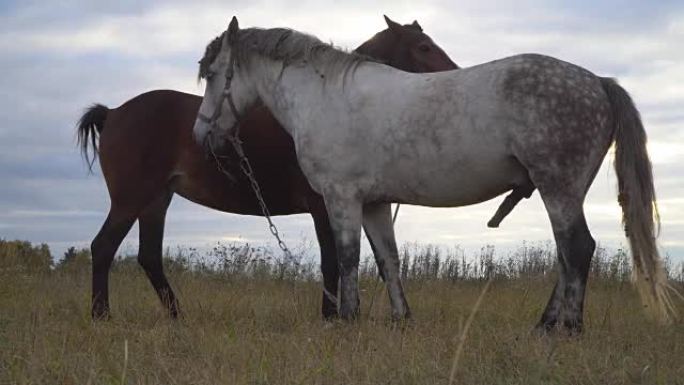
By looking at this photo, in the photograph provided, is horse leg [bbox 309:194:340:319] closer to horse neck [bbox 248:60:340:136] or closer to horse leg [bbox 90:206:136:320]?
horse neck [bbox 248:60:340:136]

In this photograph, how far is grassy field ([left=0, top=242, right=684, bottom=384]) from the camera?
3756mm

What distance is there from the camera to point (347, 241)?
18.9 feet

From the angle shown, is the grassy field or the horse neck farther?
the horse neck

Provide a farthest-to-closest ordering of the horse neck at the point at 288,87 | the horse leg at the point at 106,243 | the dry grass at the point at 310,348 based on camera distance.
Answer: the horse leg at the point at 106,243 → the horse neck at the point at 288,87 → the dry grass at the point at 310,348

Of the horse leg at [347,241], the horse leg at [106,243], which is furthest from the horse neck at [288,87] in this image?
the horse leg at [106,243]

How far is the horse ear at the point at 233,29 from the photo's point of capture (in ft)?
21.7

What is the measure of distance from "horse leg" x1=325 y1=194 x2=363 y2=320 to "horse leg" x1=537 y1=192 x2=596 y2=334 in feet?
4.55

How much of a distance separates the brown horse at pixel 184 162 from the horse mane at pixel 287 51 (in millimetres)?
753

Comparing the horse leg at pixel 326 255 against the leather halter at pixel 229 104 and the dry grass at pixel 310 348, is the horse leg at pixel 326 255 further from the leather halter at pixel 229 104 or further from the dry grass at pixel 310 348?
the leather halter at pixel 229 104

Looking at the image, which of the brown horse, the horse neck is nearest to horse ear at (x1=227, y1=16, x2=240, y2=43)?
the horse neck

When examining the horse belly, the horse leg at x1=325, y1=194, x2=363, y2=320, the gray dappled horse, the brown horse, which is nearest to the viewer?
the gray dappled horse

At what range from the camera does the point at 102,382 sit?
146 inches

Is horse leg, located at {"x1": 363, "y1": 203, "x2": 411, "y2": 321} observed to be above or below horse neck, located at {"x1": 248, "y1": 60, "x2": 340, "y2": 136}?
below

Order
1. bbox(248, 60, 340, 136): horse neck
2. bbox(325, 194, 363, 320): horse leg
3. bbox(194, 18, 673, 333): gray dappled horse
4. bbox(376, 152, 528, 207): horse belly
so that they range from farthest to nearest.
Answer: bbox(248, 60, 340, 136): horse neck, bbox(325, 194, 363, 320): horse leg, bbox(376, 152, 528, 207): horse belly, bbox(194, 18, 673, 333): gray dappled horse
